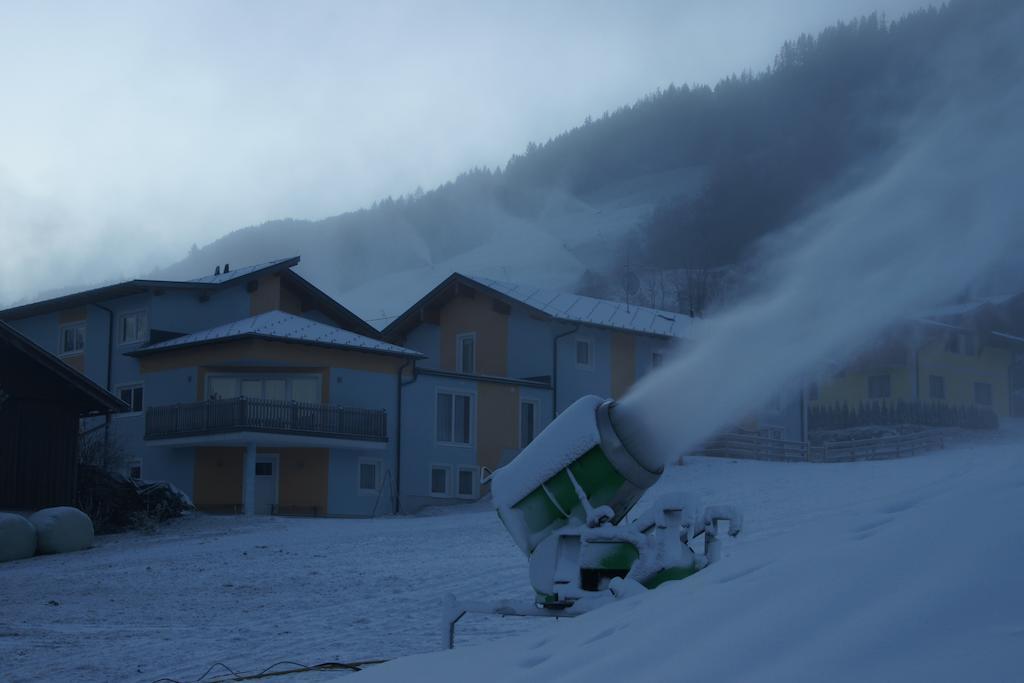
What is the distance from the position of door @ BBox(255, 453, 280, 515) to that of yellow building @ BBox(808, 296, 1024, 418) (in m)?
33.7

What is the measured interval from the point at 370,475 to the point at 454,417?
3.72 metres

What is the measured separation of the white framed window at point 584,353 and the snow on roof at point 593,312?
0.93 metres

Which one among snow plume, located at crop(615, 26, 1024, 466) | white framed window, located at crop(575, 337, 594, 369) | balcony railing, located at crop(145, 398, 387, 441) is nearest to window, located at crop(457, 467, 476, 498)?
balcony railing, located at crop(145, 398, 387, 441)

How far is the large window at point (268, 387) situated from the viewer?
39.1 metres

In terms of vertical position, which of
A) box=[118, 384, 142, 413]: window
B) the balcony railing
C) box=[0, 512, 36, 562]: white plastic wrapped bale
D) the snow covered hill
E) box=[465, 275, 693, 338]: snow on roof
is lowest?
box=[0, 512, 36, 562]: white plastic wrapped bale

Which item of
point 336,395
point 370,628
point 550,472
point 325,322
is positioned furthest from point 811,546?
point 325,322

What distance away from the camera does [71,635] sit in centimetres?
1397

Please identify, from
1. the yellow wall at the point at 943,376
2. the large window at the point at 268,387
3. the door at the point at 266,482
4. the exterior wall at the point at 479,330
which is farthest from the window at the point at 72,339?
the yellow wall at the point at 943,376

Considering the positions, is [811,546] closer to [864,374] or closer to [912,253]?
[912,253]

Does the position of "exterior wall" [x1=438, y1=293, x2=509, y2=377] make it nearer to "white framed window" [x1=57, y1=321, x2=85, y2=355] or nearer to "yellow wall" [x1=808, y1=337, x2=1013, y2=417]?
"white framed window" [x1=57, y1=321, x2=85, y2=355]

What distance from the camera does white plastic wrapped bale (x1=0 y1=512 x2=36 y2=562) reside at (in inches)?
952

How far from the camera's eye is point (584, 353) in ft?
151

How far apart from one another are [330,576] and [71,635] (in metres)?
5.86

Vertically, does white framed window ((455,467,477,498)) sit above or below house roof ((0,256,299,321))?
below
